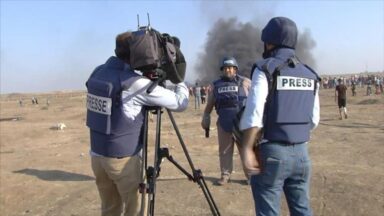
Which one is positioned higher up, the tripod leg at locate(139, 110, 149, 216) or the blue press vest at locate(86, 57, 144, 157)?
the blue press vest at locate(86, 57, 144, 157)

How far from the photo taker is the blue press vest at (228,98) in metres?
6.77

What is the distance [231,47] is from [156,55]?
54044mm

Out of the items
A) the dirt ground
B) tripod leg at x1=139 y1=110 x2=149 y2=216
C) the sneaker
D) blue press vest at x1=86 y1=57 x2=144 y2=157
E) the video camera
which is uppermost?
the video camera

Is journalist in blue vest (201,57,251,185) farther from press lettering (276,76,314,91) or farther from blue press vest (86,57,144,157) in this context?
press lettering (276,76,314,91)

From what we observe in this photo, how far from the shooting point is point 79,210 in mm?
6750

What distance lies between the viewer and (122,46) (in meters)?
3.66

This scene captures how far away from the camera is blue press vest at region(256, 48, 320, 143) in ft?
10.5

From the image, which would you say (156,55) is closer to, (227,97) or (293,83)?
(293,83)

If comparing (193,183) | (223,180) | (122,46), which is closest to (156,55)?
(122,46)

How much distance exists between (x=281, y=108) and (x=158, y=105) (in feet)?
2.91

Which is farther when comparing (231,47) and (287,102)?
(231,47)

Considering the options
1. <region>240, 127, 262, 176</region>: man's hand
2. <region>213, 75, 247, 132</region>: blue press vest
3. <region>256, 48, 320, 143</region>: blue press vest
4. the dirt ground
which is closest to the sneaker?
the dirt ground

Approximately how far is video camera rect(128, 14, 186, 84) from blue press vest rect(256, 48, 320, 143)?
0.73 m

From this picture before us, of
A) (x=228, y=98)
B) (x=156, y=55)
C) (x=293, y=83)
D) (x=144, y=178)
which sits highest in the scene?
(x=156, y=55)
